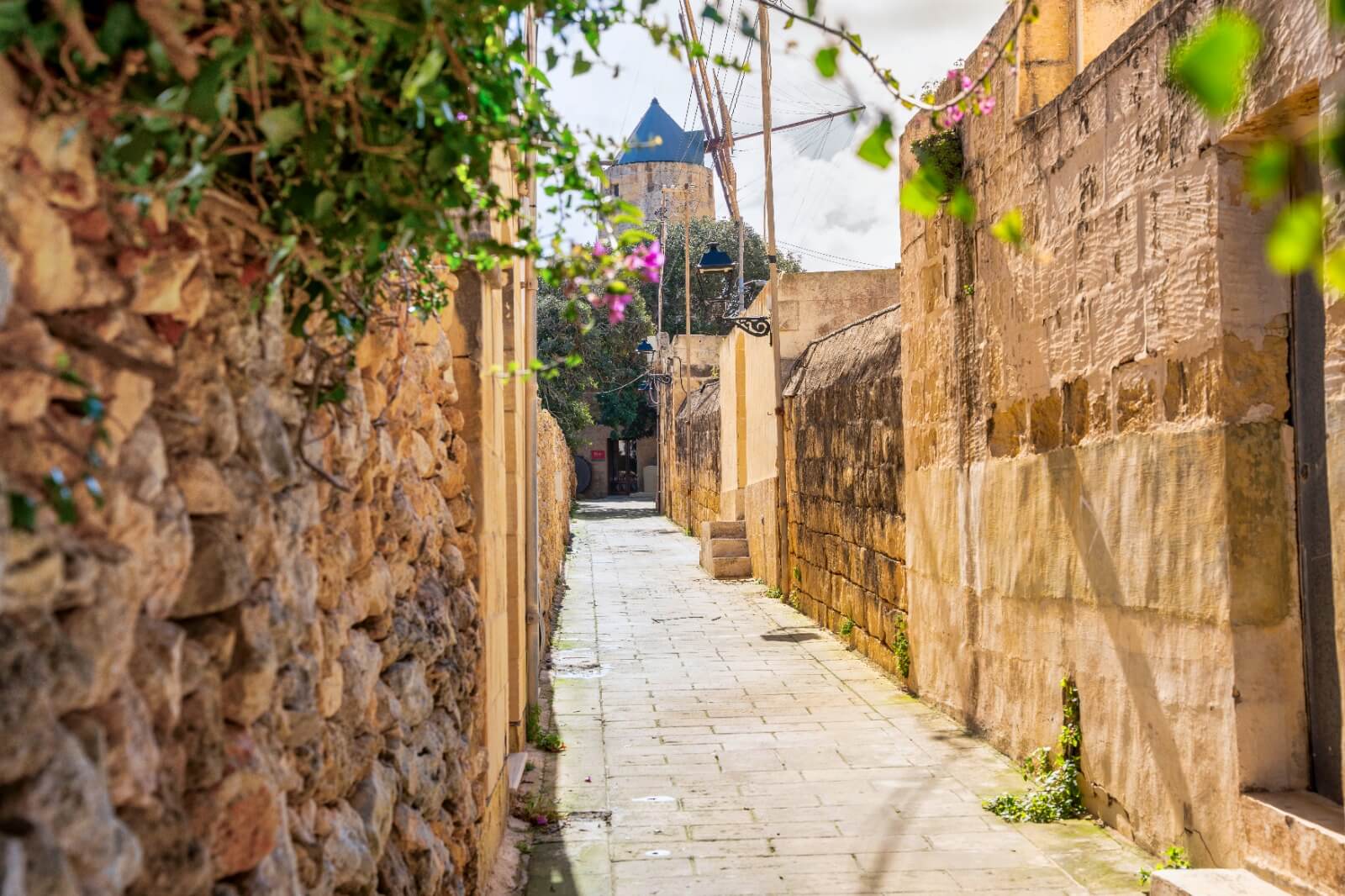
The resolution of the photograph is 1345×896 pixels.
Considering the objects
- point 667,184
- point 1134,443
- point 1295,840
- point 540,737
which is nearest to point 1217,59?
point 1295,840

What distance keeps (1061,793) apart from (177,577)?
4582mm

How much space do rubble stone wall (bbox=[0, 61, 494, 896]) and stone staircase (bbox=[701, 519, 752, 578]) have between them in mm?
13336

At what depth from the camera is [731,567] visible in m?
16.1

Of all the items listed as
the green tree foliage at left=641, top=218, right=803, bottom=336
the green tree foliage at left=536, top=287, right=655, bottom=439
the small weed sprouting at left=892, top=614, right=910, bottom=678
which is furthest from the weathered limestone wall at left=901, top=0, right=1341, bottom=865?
the green tree foliage at left=641, top=218, right=803, bottom=336

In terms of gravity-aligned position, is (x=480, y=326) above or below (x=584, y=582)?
above

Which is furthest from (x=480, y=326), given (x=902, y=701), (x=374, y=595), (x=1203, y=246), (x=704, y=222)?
(x=704, y=222)

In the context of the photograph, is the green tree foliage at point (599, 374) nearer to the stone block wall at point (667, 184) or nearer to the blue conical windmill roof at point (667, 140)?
the blue conical windmill roof at point (667, 140)

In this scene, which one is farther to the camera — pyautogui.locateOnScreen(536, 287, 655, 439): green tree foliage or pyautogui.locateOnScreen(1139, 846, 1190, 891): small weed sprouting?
pyautogui.locateOnScreen(536, 287, 655, 439): green tree foliage

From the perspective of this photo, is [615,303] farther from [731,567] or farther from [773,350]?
[731,567]

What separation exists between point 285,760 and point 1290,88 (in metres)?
3.37

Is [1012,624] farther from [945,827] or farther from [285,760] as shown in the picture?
[285,760]

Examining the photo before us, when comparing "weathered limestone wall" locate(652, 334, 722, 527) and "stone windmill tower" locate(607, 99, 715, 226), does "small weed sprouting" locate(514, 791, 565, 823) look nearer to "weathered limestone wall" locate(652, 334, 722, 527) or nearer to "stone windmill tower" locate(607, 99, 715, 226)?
"weathered limestone wall" locate(652, 334, 722, 527)

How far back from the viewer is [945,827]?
507 centimetres

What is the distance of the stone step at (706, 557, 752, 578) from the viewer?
16.0 meters
